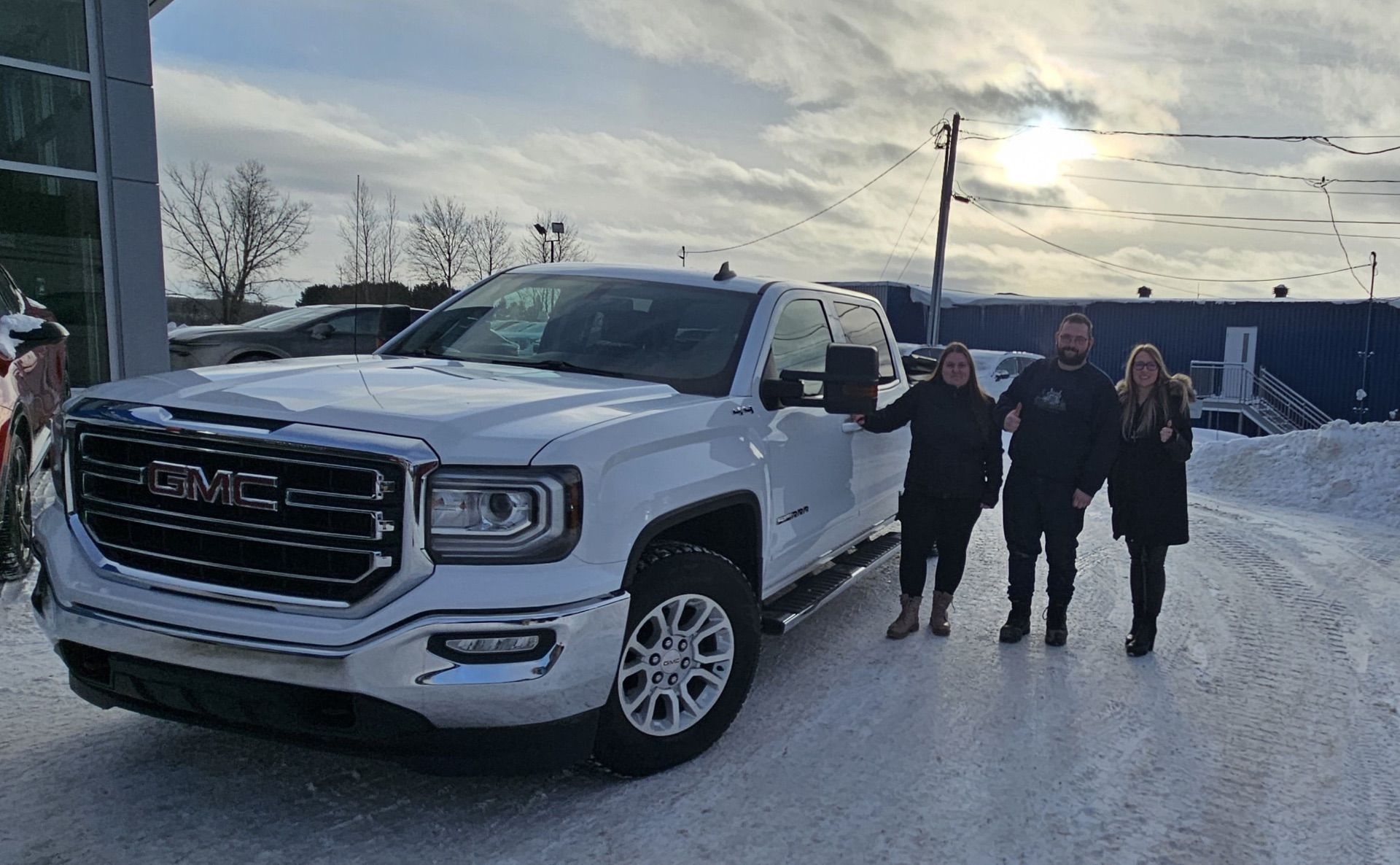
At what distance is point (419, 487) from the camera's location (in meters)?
2.66

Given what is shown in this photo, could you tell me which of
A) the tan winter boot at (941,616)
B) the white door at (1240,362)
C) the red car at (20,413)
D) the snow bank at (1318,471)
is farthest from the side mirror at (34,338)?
the white door at (1240,362)

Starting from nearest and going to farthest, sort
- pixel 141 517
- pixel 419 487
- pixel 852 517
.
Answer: pixel 419 487, pixel 141 517, pixel 852 517

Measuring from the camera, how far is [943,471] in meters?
5.08

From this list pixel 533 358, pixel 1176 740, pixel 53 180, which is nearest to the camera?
pixel 1176 740

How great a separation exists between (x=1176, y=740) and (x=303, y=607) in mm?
3409

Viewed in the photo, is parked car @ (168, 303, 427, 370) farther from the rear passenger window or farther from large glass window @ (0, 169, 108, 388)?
the rear passenger window

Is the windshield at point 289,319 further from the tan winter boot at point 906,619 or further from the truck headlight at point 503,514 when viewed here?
the truck headlight at point 503,514

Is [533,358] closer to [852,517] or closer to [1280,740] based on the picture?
[852,517]

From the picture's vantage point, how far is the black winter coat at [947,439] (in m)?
5.08

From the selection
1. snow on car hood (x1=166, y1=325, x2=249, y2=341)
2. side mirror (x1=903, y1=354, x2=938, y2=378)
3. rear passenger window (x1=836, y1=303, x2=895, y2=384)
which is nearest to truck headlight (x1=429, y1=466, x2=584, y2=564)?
rear passenger window (x1=836, y1=303, x2=895, y2=384)

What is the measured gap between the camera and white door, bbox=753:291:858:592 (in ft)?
13.4

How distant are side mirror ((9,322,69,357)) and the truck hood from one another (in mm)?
1813

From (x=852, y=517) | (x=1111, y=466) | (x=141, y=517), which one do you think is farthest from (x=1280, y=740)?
(x=141, y=517)

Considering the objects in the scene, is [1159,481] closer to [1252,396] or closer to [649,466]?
[649,466]
